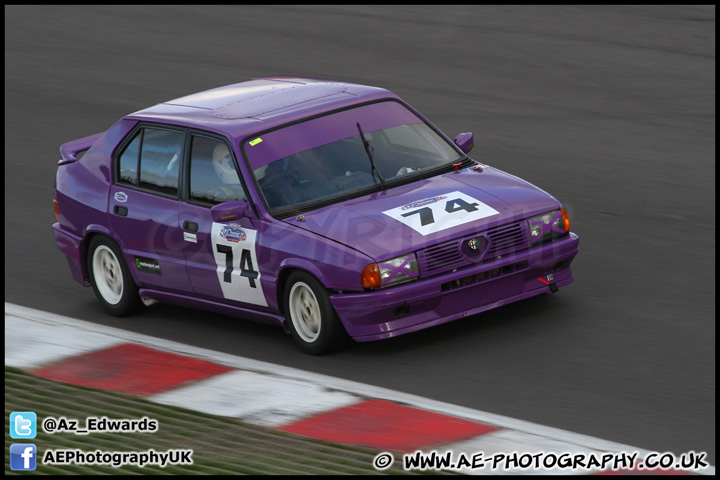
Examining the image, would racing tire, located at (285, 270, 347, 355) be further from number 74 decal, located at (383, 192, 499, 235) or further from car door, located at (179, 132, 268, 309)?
number 74 decal, located at (383, 192, 499, 235)

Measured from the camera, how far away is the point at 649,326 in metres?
7.57

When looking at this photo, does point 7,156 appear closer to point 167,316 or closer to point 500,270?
point 167,316

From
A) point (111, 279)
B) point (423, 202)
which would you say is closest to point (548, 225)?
point (423, 202)

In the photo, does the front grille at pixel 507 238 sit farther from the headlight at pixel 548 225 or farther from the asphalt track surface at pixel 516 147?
the asphalt track surface at pixel 516 147

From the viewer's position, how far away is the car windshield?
25.7 ft

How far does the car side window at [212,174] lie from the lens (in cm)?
794

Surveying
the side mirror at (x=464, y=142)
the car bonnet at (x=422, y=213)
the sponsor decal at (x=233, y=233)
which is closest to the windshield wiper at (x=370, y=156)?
the car bonnet at (x=422, y=213)

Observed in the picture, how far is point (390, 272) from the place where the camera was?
23.5 feet

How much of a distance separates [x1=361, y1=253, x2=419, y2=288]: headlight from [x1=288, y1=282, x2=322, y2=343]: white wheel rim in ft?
1.51

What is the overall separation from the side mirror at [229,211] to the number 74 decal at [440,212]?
0.93m

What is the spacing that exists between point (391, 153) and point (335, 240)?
1182mm

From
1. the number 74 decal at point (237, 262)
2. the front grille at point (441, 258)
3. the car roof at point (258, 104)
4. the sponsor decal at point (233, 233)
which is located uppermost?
the car roof at point (258, 104)

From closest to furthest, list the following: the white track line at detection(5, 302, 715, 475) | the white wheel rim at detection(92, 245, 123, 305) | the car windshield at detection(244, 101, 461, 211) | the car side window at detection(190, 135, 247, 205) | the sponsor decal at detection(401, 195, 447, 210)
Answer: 1. the white track line at detection(5, 302, 715, 475)
2. the sponsor decal at detection(401, 195, 447, 210)
3. the car windshield at detection(244, 101, 461, 211)
4. the car side window at detection(190, 135, 247, 205)
5. the white wheel rim at detection(92, 245, 123, 305)

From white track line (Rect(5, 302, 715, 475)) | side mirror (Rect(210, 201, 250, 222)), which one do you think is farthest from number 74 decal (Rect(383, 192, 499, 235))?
white track line (Rect(5, 302, 715, 475))
